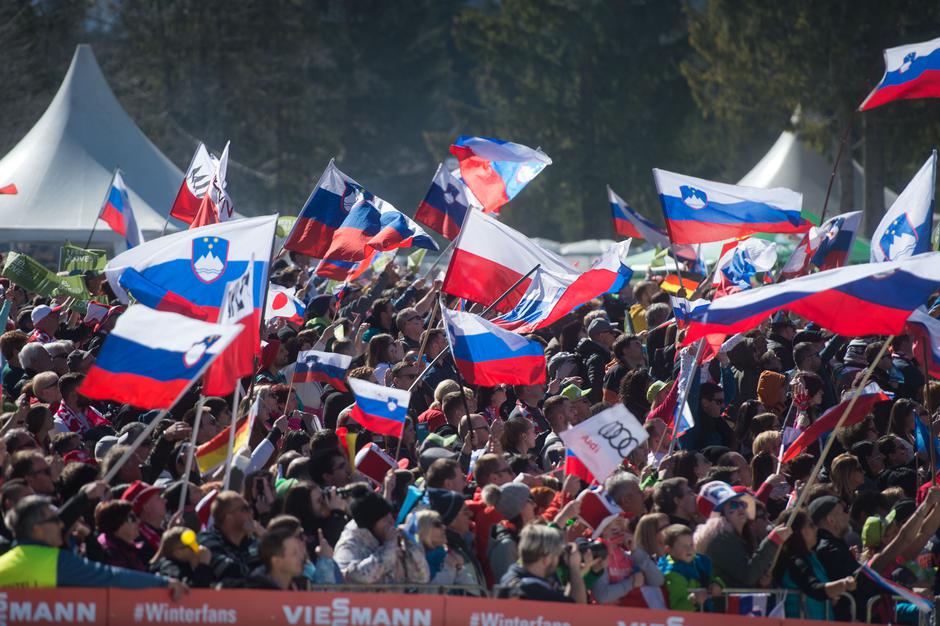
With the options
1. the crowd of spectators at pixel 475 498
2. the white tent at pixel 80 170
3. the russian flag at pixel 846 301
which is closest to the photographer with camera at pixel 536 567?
the crowd of spectators at pixel 475 498

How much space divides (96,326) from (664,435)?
21.4 ft

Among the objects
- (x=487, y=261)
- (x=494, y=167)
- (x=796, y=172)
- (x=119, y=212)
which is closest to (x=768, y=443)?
(x=487, y=261)

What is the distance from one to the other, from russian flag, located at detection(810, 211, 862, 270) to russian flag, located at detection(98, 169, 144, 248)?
29.1 ft

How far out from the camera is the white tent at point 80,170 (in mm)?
26641

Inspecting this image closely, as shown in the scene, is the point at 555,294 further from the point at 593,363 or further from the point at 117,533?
the point at 117,533

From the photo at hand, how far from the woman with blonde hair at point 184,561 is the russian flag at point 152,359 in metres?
1.07

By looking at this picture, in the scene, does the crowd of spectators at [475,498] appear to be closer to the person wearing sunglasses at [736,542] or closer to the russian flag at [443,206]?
the person wearing sunglasses at [736,542]

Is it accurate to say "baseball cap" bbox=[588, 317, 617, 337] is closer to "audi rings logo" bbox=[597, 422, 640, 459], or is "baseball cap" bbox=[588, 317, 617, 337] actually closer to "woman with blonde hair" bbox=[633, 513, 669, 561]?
"audi rings logo" bbox=[597, 422, 640, 459]

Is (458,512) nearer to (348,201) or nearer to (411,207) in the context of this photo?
(348,201)

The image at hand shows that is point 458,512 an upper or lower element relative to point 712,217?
lower

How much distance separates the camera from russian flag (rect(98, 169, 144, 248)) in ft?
62.6

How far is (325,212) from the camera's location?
13797 mm

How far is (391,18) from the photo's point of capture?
66.4 metres

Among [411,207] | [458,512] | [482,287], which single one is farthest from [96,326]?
[411,207]
